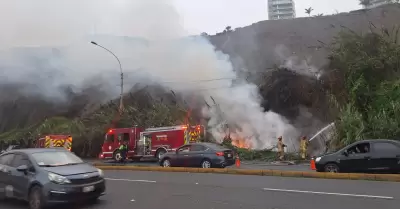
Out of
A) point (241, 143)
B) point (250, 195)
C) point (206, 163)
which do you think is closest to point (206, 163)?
point (206, 163)

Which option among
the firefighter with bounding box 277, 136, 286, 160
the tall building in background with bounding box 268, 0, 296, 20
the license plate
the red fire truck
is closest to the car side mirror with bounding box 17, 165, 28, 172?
the license plate

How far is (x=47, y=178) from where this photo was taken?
742 centimetres

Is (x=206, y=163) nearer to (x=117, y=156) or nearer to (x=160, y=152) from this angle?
(x=160, y=152)

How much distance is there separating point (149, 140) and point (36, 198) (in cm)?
1518

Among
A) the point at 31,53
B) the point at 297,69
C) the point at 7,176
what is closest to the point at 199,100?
the point at 297,69

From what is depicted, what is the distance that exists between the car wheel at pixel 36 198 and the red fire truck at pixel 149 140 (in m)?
13.8

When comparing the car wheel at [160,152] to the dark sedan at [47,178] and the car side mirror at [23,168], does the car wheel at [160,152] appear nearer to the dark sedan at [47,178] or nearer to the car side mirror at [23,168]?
the dark sedan at [47,178]

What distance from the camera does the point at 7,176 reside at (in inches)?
326

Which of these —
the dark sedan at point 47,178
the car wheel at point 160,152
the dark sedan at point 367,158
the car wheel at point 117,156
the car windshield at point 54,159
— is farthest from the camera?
the car wheel at point 117,156

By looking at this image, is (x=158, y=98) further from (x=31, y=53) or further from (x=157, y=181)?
(x=157, y=181)

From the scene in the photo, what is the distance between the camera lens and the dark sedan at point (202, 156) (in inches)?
598

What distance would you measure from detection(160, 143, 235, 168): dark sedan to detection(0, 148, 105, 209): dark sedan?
7417 mm

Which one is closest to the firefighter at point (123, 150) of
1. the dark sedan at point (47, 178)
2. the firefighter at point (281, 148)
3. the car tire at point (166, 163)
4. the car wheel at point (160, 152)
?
the car wheel at point (160, 152)

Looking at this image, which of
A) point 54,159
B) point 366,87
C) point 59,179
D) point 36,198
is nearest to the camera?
point 59,179
